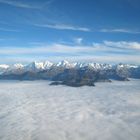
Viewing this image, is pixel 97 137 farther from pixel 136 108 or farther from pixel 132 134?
pixel 136 108

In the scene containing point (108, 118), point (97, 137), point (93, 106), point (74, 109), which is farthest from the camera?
point (93, 106)

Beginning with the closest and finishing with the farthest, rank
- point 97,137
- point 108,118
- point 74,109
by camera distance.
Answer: point 97,137 < point 108,118 < point 74,109

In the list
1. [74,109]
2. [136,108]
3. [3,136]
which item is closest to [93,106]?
[74,109]

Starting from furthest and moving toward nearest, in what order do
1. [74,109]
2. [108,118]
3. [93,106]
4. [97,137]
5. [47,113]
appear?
[93,106] < [74,109] < [47,113] < [108,118] < [97,137]

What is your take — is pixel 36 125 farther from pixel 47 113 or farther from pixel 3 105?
pixel 3 105

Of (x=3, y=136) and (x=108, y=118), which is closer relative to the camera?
(x=3, y=136)

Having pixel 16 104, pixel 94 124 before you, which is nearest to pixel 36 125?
pixel 94 124

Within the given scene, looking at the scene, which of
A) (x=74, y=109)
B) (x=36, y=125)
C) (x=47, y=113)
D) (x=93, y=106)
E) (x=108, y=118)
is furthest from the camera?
(x=93, y=106)

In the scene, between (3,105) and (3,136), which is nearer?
(3,136)
